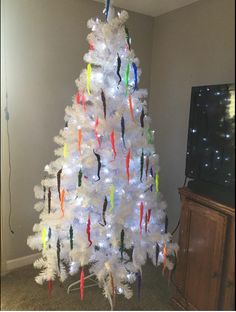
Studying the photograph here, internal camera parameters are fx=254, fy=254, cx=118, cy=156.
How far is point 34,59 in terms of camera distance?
67.4 inches

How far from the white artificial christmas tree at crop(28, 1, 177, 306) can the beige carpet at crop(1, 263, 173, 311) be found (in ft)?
0.25

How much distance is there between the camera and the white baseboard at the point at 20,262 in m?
1.89

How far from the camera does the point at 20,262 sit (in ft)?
6.33

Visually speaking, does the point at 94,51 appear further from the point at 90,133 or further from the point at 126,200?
the point at 126,200

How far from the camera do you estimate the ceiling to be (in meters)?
1.11

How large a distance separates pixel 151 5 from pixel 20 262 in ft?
6.35

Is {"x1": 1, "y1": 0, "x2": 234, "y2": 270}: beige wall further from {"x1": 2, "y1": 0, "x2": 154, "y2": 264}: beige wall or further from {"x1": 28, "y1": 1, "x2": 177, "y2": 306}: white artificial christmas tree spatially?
{"x1": 28, "y1": 1, "x2": 177, "y2": 306}: white artificial christmas tree

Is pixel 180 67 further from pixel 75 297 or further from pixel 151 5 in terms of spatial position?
pixel 75 297

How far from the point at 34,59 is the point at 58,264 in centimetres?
134

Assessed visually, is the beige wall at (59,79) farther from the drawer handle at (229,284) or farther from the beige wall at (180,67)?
the drawer handle at (229,284)

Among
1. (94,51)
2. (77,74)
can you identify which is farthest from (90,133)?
(77,74)

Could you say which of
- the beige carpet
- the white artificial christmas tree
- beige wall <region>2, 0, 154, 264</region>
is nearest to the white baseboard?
beige wall <region>2, 0, 154, 264</region>

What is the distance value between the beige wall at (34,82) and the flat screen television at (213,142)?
3.76 feet

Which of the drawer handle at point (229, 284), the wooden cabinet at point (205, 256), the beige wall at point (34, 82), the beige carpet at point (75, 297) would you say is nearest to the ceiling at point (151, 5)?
the beige wall at point (34, 82)
